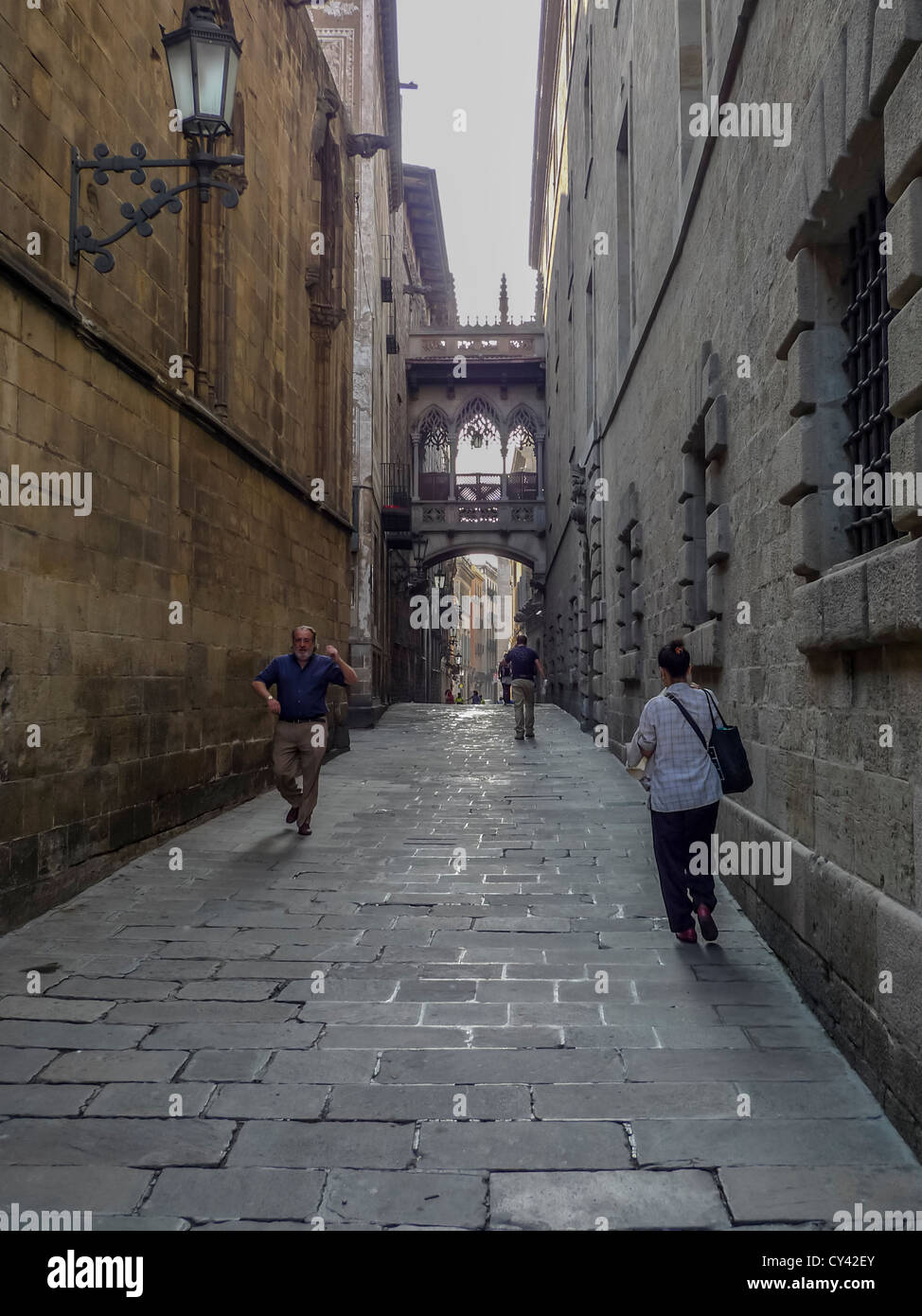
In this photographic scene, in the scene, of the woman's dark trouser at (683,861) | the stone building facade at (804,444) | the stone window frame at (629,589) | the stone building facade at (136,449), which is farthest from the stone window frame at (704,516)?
the stone building facade at (136,449)

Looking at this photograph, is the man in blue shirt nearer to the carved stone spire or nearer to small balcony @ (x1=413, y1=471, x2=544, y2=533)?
small balcony @ (x1=413, y1=471, x2=544, y2=533)

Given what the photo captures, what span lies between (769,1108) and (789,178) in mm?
3979

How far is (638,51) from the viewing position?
37.5 feet

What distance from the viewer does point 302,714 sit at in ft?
28.0

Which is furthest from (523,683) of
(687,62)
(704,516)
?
(687,62)

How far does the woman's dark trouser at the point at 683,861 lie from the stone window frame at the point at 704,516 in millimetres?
1694

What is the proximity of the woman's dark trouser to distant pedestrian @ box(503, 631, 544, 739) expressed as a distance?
1100cm

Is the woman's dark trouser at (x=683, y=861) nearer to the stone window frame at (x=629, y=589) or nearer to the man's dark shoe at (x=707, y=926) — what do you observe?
the man's dark shoe at (x=707, y=926)

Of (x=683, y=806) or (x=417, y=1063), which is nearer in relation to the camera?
(x=417, y=1063)

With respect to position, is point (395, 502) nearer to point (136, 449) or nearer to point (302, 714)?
point (302, 714)

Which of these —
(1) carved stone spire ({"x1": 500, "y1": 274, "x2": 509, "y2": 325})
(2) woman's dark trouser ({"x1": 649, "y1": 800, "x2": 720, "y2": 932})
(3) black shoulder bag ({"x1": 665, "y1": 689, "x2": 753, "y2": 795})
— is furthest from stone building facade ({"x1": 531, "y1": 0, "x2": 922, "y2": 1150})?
(1) carved stone spire ({"x1": 500, "y1": 274, "x2": 509, "y2": 325})

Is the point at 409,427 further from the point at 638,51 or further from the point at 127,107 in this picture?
the point at 127,107

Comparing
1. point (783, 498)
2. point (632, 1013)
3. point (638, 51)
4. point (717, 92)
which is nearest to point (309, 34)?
point (638, 51)

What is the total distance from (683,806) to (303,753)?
399 centimetres
